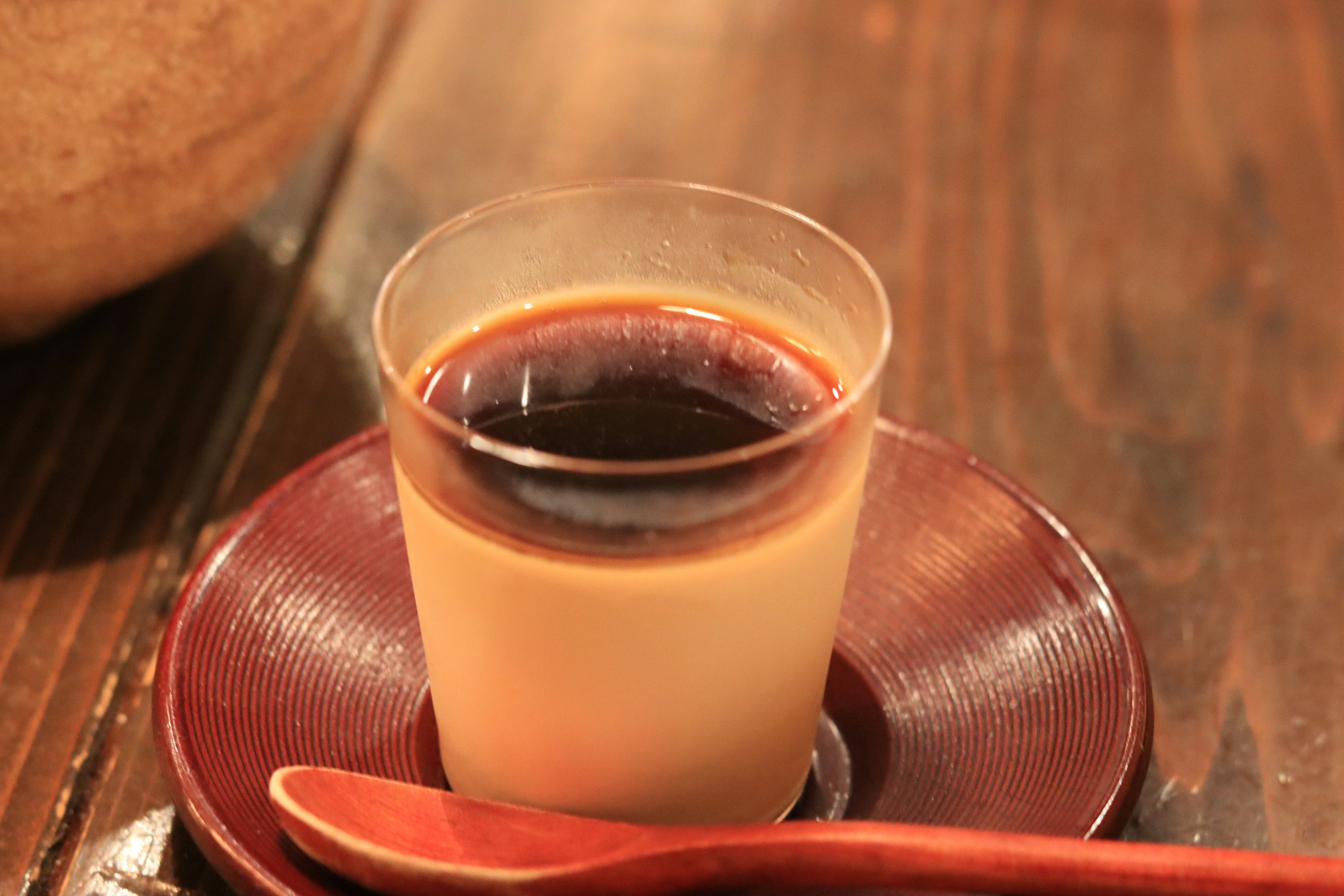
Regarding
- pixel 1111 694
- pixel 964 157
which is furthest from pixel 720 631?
pixel 964 157

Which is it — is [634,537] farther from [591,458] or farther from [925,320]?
[925,320]

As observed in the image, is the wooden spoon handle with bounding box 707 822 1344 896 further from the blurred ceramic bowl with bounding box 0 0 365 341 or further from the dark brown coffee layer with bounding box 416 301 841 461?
the blurred ceramic bowl with bounding box 0 0 365 341

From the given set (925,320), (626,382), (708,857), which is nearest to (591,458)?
(626,382)

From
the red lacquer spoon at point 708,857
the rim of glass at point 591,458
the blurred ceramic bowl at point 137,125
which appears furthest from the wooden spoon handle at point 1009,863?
the blurred ceramic bowl at point 137,125

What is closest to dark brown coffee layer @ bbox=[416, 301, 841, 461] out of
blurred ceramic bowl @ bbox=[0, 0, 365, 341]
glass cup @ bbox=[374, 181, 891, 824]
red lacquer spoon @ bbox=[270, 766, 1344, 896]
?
glass cup @ bbox=[374, 181, 891, 824]

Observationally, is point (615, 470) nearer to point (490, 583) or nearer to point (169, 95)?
point (490, 583)

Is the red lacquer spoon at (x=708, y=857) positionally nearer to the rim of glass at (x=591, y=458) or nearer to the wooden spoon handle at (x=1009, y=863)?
the wooden spoon handle at (x=1009, y=863)
